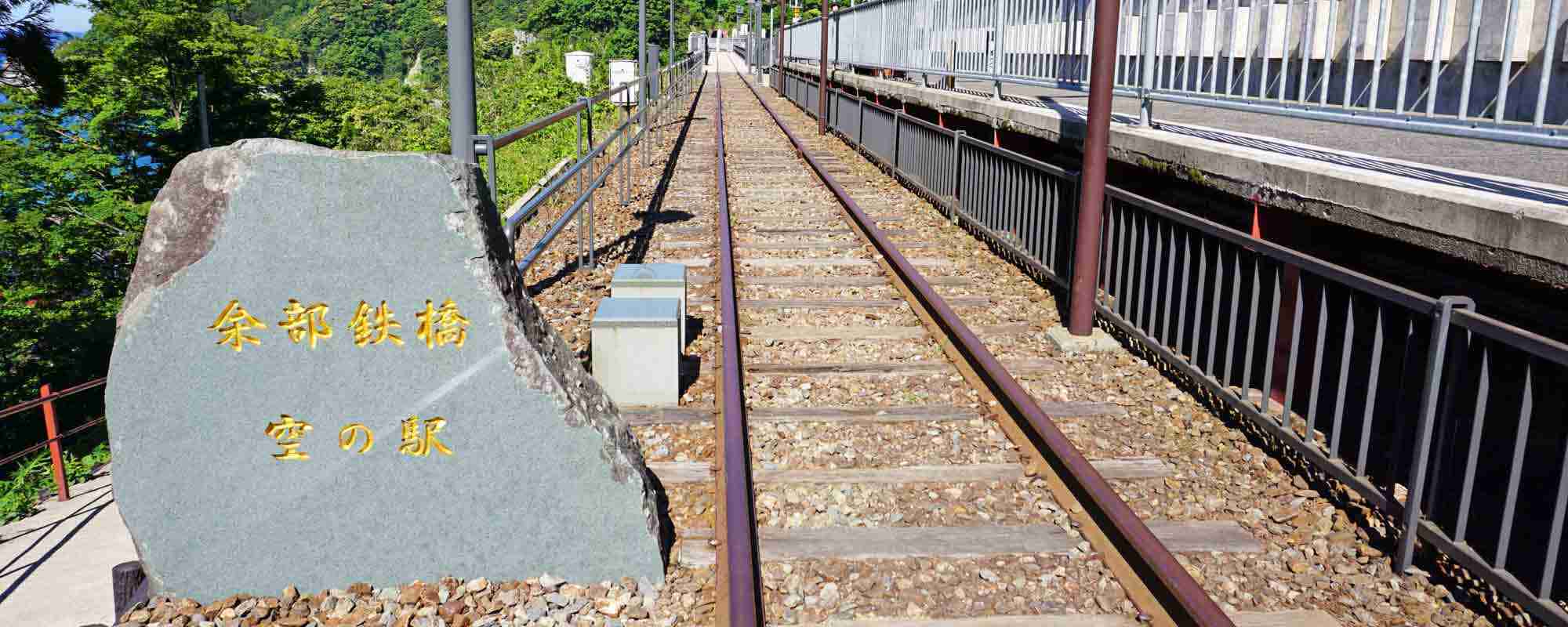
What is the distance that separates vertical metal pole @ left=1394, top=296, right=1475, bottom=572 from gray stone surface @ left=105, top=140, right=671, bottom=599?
274cm

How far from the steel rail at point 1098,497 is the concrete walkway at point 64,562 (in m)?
5.36

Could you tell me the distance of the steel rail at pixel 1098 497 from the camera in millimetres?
3680

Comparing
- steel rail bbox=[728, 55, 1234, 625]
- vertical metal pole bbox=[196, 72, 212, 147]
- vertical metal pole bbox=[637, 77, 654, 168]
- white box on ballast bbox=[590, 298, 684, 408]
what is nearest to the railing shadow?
white box on ballast bbox=[590, 298, 684, 408]

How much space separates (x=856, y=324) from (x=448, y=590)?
4353 mm

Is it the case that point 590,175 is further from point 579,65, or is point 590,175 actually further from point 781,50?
point 579,65

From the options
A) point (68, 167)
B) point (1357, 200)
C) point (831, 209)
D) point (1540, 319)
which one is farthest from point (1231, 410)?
point (68, 167)

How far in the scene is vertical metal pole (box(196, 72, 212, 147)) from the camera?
44781mm

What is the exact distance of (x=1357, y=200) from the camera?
4.70 meters

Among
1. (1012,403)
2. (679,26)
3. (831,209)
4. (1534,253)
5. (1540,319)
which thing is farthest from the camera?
(679,26)

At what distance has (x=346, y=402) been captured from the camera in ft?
12.8

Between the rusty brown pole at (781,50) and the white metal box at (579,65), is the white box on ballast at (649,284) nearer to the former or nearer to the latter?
the rusty brown pole at (781,50)

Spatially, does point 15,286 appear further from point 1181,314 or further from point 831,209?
point 1181,314

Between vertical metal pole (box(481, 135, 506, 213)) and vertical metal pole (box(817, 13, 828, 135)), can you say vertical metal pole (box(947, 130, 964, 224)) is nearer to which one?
vertical metal pole (box(481, 135, 506, 213))

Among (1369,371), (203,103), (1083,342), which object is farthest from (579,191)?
(203,103)
